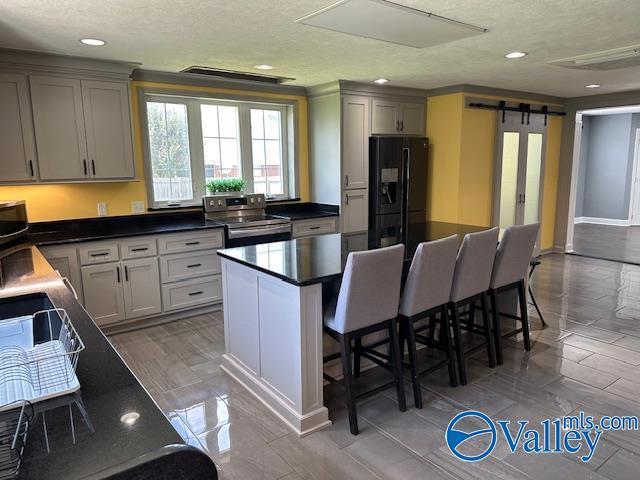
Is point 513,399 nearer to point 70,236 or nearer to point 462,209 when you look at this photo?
point 462,209

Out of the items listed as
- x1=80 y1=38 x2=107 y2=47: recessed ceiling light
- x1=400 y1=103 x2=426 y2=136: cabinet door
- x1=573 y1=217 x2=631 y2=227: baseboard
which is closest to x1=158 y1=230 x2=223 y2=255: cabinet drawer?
x1=80 y1=38 x2=107 y2=47: recessed ceiling light

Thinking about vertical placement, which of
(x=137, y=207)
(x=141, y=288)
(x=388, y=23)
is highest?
(x=388, y=23)

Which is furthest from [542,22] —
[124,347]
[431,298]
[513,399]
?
[124,347]

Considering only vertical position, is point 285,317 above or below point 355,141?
below

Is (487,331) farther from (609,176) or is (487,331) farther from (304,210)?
(609,176)

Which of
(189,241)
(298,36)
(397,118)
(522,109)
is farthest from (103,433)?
(522,109)

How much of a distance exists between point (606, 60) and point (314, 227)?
313cm

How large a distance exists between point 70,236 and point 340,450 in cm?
288

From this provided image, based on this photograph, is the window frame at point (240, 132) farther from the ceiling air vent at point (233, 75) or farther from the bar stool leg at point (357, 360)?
the bar stool leg at point (357, 360)

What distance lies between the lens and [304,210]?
548cm

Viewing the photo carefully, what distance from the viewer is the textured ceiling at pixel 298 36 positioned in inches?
96.7

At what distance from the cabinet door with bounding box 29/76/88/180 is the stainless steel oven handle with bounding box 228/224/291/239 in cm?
141

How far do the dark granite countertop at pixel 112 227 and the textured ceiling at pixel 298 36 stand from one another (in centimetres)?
145

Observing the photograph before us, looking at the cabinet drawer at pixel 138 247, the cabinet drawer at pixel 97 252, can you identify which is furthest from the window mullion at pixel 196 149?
the cabinet drawer at pixel 97 252
